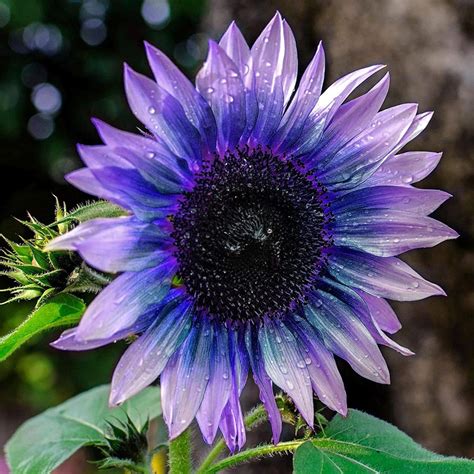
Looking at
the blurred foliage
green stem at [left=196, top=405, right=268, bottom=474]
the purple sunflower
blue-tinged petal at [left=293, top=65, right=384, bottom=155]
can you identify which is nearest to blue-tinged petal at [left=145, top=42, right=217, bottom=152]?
the purple sunflower

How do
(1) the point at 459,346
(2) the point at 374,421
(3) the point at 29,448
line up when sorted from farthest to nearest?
(1) the point at 459,346, (3) the point at 29,448, (2) the point at 374,421

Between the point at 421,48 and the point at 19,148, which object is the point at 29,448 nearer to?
the point at 421,48

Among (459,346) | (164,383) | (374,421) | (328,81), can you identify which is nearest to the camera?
(164,383)

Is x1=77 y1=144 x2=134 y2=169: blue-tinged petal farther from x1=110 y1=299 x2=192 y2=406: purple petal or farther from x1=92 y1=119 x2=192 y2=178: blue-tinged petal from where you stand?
x1=110 y1=299 x2=192 y2=406: purple petal

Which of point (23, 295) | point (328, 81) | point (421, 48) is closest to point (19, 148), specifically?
point (328, 81)

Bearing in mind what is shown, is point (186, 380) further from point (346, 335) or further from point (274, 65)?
point (274, 65)

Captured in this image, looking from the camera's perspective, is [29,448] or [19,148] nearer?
[29,448]

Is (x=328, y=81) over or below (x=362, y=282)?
over
